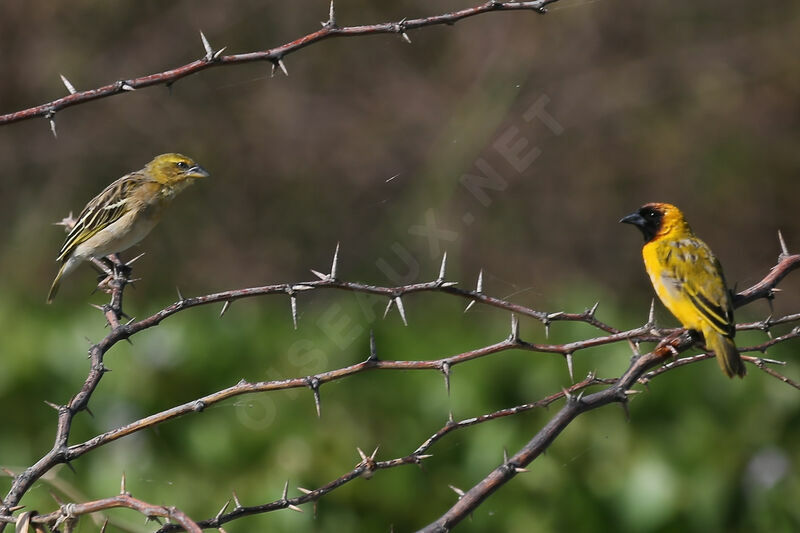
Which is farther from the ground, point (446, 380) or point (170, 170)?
point (170, 170)

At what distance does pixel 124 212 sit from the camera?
3906mm

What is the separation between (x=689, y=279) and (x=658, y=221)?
1.60 feet

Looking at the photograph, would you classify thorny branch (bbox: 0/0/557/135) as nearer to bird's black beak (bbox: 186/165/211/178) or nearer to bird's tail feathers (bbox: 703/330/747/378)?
bird's black beak (bbox: 186/165/211/178)

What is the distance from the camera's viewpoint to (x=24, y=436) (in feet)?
19.1

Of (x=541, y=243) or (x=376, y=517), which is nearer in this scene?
(x=376, y=517)

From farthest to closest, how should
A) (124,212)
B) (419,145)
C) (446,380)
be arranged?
(419,145) → (124,212) → (446,380)

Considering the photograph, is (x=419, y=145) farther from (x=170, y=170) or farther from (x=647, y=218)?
(x=647, y=218)

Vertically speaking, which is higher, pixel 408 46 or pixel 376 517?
pixel 408 46

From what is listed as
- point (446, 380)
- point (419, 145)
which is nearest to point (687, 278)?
point (446, 380)

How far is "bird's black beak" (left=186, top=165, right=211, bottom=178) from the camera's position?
10.3 feet

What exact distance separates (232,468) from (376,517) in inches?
31.2

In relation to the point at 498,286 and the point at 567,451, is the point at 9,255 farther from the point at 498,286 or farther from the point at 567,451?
the point at 567,451

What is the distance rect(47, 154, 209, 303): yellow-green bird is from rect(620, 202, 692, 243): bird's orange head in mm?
1465

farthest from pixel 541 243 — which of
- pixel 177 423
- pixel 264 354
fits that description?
pixel 177 423
